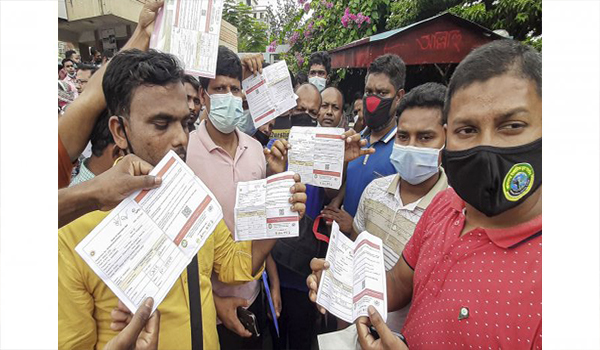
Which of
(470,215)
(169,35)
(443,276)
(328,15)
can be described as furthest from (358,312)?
(328,15)

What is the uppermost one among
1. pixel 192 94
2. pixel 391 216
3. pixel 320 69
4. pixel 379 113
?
pixel 320 69

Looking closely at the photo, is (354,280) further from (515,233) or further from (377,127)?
(377,127)

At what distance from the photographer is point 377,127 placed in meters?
2.84

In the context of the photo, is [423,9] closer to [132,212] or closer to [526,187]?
[526,187]

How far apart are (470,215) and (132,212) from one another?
1263mm

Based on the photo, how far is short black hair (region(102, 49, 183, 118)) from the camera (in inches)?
56.0

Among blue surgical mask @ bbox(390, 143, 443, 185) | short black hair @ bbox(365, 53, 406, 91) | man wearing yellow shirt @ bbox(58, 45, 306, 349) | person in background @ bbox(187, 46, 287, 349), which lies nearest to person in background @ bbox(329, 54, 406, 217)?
short black hair @ bbox(365, 53, 406, 91)

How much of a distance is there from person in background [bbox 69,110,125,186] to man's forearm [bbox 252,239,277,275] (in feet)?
2.86

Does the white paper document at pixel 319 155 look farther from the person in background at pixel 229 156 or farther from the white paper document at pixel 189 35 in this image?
the white paper document at pixel 189 35

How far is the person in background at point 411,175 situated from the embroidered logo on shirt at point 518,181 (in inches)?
31.4

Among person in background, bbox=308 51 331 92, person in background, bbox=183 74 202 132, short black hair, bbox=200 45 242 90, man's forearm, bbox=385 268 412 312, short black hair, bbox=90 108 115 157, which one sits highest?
person in background, bbox=308 51 331 92

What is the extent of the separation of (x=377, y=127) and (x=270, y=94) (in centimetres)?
103

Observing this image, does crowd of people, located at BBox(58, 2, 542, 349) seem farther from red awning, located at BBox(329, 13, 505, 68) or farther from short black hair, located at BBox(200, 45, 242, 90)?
red awning, located at BBox(329, 13, 505, 68)

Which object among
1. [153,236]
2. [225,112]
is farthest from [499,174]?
[225,112]
